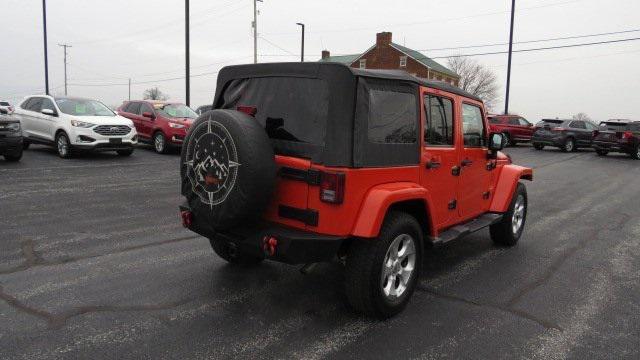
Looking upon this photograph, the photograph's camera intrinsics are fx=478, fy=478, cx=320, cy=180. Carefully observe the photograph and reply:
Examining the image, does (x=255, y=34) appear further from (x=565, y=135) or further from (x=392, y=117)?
(x=392, y=117)

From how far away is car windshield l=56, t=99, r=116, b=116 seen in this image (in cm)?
1357

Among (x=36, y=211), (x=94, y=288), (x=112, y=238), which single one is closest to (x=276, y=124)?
(x=94, y=288)

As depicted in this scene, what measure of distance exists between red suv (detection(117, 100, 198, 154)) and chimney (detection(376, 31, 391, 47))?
43.7 m

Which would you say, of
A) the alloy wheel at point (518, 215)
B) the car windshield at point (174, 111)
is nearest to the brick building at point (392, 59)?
the car windshield at point (174, 111)

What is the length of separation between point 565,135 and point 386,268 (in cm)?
2193

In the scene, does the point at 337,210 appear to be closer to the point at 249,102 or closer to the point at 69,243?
the point at 249,102

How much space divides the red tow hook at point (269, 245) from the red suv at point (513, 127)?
2373cm

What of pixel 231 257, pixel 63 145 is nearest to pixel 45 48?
pixel 63 145

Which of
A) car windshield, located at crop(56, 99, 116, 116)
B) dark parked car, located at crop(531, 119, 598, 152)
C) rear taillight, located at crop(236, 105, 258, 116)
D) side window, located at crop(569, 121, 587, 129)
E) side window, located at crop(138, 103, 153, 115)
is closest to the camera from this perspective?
rear taillight, located at crop(236, 105, 258, 116)

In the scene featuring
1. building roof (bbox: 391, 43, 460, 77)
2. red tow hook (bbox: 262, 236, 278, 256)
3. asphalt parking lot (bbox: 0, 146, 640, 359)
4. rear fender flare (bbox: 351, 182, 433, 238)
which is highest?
building roof (bbox: 391, 43, 460, 77)

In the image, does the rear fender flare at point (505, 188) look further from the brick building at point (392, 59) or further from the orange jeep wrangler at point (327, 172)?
the brick building at point (392, 59)

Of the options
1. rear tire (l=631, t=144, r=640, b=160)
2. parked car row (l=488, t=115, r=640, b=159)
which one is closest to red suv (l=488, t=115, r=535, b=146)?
parked car row (l=488, t=115, r=640, b=159)

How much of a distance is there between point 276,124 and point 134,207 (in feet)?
15.5

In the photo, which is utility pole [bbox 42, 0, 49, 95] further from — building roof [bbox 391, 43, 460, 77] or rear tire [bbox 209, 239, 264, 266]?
building roof [bbox 391, 43, 460, 77]
